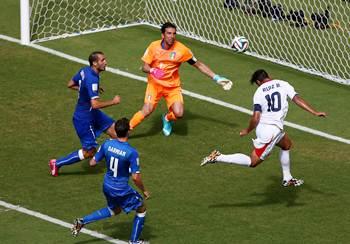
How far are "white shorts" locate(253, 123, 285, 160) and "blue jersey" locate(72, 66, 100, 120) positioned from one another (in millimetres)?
2735

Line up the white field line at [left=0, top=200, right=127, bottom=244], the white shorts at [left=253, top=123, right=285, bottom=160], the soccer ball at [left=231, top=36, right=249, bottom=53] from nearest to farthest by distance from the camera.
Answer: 1. the white field line at [left=0, top=200, right=127, bottom=244]
2. the white shorts at [left=253, top=123, right=285, bottom=160]
3. the soccer ball at [left=231, top=36, right=249, bottom=53]

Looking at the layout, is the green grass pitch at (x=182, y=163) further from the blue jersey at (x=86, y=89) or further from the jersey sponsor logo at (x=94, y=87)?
the jersey sponsor logo at (x=94, y=87)

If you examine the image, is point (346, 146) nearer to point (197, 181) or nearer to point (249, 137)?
point (249, 137)

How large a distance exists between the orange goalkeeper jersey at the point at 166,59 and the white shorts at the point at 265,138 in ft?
10.2

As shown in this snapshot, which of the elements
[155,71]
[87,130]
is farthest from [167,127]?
[87,130]

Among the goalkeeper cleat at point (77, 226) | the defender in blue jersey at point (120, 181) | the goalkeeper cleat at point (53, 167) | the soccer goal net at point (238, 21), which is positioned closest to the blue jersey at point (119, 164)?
the defender in blue jersey at point (120, 181)

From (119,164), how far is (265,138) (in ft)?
9.84

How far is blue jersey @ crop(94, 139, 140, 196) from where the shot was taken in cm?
1452

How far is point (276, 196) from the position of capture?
17266 mm

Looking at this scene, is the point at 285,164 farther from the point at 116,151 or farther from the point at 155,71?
the point at 116,151

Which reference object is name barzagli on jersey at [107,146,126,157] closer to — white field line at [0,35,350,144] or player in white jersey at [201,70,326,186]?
player in white jersey at [201,70,326,186]

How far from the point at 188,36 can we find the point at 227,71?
2.41m

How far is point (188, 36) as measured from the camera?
2512 centimetres

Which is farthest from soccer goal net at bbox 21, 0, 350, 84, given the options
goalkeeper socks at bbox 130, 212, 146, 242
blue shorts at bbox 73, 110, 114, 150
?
goalkeeper socks at bbox 130, 212, 146, 242
